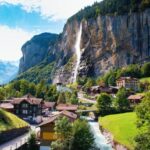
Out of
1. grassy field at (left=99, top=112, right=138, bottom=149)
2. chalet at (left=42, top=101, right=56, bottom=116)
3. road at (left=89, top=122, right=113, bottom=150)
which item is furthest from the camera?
chalet at (left=42, top=101, right=56, bottom=116)

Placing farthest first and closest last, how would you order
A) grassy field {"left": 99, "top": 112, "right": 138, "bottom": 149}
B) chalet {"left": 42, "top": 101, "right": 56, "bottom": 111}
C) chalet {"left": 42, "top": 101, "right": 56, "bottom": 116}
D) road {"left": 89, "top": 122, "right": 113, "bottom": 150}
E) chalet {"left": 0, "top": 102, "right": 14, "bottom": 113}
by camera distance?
chalet {"left": 42, "top": 101, "right": 56, "bottom": 111} → chalet {"left": 42, "top": 101, "right": 56, "bottom": 116} → chalet {"left": 0, "top": 102, "right": 14, "bottom": 113} → road {"left": 89, "top": 122, "right": 113, "bottom": 150} → grassy field {"left": 99, "top": 112, "right": 138, "bottom": 149}

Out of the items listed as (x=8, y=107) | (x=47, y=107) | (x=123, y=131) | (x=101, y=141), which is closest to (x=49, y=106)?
(x=47, y=107)

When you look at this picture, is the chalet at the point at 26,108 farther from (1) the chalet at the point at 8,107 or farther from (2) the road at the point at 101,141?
(2) the road at the point at 101,141

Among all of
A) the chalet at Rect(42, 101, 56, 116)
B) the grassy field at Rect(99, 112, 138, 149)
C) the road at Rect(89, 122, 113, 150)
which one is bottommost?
the road at Rect(89, 122, 113, 150)

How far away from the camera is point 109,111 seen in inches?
5069

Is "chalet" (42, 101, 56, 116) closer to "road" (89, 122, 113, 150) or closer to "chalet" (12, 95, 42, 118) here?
"chalet" (12, 95, 42, 118)

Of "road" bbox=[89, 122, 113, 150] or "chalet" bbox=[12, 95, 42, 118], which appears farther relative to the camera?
"chalet" bbox=[12, 95, 42, 118]

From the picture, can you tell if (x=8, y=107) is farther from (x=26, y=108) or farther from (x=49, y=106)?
(x=49, y=106)

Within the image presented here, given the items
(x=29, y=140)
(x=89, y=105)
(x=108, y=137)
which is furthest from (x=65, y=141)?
(x=89, y=105)

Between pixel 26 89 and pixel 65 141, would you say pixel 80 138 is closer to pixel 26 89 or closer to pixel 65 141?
pixel 65 141

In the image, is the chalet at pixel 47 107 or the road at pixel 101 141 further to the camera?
the chalet at pixel 47 107

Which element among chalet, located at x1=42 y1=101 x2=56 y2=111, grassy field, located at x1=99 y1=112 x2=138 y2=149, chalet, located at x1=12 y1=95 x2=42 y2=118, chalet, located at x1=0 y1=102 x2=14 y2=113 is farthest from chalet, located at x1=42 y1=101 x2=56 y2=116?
grassy field, located at x1=99 y1=112 x2=138 y2=149

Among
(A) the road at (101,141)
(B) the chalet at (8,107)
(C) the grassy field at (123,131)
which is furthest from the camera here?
(B) the chalet at (8,107)

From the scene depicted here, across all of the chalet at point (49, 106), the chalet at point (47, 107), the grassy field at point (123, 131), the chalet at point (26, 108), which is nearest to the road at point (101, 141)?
the grassy field at point (123, 131)
